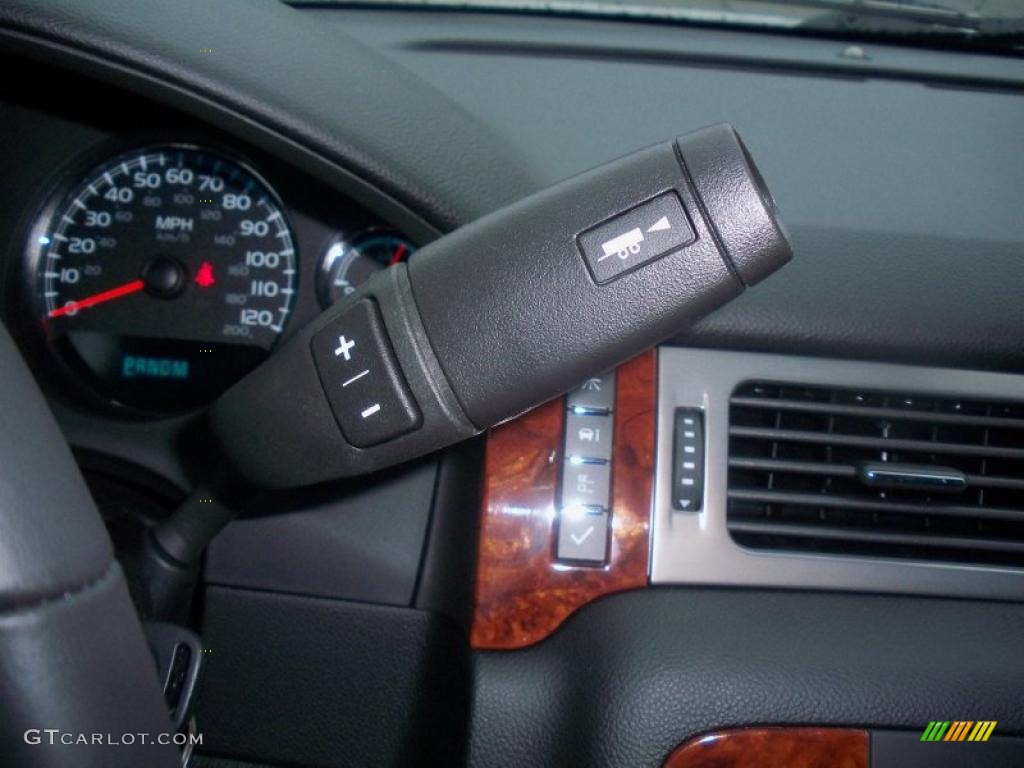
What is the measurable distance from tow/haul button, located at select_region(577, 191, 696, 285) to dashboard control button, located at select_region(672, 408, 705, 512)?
38cm

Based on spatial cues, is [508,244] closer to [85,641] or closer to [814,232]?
[85,641]

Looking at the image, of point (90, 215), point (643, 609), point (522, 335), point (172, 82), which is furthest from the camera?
point (90, 215)

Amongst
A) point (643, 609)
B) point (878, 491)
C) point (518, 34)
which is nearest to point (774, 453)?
→ point (878, 491)

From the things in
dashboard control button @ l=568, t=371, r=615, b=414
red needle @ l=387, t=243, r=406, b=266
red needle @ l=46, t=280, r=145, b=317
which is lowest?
dashboard control button @ l=568, t=371, r=615, b=414

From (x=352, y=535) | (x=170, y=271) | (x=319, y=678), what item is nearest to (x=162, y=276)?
(x=170, y=271)

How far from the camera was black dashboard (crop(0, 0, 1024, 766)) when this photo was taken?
41.0 inches

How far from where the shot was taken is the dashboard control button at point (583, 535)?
3.55 feet

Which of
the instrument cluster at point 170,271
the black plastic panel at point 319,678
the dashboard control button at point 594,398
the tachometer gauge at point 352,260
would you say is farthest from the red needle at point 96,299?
the dashboard control button at point 594,398

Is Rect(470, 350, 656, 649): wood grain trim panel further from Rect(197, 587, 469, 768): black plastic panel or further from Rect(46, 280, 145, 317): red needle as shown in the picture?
Rect(46, 280, 145, 317): red needle

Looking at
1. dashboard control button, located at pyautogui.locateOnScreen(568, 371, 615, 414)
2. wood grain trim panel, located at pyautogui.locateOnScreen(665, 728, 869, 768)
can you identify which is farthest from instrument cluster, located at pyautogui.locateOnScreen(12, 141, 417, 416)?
wood grain trim panel, located at pyautogui.locateOnScreen(665, 728, 869, 768)

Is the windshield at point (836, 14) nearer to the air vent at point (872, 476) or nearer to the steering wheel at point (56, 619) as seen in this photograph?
the air vent at point (872, 476)

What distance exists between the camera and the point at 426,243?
1.09m

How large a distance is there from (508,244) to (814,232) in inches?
21.0

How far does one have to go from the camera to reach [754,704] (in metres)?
1.05
